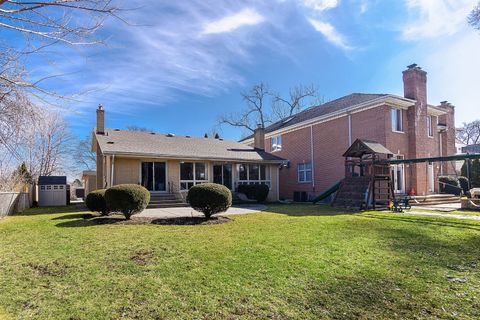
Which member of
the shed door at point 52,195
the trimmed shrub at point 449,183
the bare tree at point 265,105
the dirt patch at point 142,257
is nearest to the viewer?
the dirt patch at point 142,257

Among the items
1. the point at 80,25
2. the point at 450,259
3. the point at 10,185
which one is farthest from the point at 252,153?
the point at 80,25

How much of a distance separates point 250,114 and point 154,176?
924 inches

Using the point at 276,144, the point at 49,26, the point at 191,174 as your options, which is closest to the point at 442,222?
the point at 49,26

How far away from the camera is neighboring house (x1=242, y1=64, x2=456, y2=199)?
1728cm

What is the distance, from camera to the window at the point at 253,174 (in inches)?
792

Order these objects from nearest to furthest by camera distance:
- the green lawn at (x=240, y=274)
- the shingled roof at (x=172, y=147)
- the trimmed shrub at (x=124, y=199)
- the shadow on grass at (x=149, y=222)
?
the green lawn at (x=240, y=274)
the shadow on grass at (x=149, y=222)
the trimmed shrub at (x=124, y=199)
the shingled roof at (x=172, y=147)

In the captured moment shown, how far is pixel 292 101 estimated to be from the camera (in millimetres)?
38156

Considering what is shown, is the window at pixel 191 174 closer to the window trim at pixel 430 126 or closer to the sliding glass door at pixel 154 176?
the sliding glass door at pixel 154 176

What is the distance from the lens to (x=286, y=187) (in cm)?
2384

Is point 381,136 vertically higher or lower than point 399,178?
higher

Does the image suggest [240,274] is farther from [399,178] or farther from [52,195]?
[52,195]

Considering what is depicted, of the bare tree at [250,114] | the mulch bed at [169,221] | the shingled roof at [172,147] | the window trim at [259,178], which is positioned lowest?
the mulch bed at [169,221]

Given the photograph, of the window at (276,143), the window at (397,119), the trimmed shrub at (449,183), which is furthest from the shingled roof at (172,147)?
the trimmed shrub at (449,183)

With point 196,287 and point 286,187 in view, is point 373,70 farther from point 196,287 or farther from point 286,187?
point 196,287
